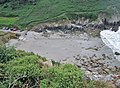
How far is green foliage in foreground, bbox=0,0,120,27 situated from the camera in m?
82.8

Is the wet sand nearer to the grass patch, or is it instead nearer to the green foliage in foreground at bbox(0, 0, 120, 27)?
the grass patch

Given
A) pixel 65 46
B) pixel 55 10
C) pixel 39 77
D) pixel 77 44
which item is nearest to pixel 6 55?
pixel 39 77

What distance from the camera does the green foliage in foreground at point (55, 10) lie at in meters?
82.8

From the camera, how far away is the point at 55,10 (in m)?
87.9

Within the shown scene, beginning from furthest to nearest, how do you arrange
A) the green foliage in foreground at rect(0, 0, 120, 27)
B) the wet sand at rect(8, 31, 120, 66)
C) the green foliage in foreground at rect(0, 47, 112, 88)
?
1. the green foliage in foreground at rect(0, 0, 120, 27)
2. the wet sand at rect(8, 31, 120, 66)
3. the green foliage in foreground at rect(0, 47, 112, 88)

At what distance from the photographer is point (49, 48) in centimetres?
5791

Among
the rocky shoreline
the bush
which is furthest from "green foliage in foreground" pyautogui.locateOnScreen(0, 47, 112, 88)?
the rocky shoreline

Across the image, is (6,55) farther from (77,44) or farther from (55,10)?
(55,10)

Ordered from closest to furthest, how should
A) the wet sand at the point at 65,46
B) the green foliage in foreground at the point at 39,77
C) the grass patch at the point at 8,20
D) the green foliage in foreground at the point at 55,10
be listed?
the green foliage in foreground at the point at 39,77 → the wet sand at the point at 65,46 → the grass patch at the point at 8,20 → the green foliage in foreground at the point at 55,10

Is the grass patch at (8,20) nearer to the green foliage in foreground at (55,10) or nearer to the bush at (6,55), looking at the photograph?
the green foliage in foreground at (55,10)

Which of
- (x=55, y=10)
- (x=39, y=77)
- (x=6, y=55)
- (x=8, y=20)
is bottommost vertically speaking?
(x=8, y=20)

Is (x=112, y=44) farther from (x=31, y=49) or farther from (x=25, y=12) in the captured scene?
(x=25, y=12)

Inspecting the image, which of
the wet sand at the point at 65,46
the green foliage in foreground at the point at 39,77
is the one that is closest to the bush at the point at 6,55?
the green foliage in foreground at the point at 39,77

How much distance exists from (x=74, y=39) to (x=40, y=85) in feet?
153
